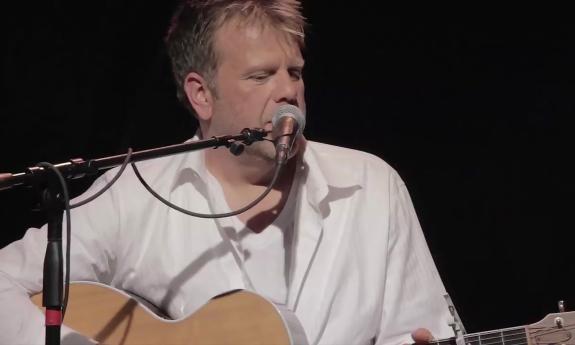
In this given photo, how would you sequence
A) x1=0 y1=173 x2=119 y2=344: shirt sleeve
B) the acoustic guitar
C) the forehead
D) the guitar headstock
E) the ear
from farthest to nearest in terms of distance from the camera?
the ear → the forehead → x1=0 y1=173 x2=119 y2=344: shirt sleeve → the acoustic guitar → the guitar headstock

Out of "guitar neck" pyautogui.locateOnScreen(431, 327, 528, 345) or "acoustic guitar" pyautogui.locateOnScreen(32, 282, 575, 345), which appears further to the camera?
"acoustic guitar" pyautogui.locateOnScreen(32, 282, 575, 345)

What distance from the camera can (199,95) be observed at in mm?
2965

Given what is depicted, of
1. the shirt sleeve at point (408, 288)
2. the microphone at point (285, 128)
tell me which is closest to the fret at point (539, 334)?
the shirt sleeve at point (408, 288)

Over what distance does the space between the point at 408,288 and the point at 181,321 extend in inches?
26.7

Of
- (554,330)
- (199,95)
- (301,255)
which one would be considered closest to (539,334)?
(554,330)

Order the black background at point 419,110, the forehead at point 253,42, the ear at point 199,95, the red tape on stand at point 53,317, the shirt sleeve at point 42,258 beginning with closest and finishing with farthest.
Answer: the red tape on stand at point 53,317, the shirt sleeve at point 42,258, the forehead at point 253,42, the ear at point 199,95, the black background at point 419,110

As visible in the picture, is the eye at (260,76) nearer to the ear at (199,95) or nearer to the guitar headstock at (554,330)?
the ear at (199,95)

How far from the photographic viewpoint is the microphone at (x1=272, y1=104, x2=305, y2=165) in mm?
2355

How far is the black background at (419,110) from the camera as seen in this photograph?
3.26 m

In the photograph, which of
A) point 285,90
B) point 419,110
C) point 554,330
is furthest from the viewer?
Result: point 419,110

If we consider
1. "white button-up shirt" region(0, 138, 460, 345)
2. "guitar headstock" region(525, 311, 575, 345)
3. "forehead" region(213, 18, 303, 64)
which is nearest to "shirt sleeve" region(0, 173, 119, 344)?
"white button-up shirt" region(0, 138, 460, 345)

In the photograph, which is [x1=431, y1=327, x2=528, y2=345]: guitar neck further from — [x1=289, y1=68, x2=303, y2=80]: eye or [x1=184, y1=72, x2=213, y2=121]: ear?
[x1=184, y1=72, x2=213, y2=121]: ear

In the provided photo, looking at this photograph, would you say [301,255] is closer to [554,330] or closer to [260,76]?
[260,76]

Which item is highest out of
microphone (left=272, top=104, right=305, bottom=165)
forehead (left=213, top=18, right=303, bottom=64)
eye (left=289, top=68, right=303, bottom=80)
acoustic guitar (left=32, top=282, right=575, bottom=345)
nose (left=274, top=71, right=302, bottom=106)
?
forehead (left=213, top=18, right=303, bottom=64)
